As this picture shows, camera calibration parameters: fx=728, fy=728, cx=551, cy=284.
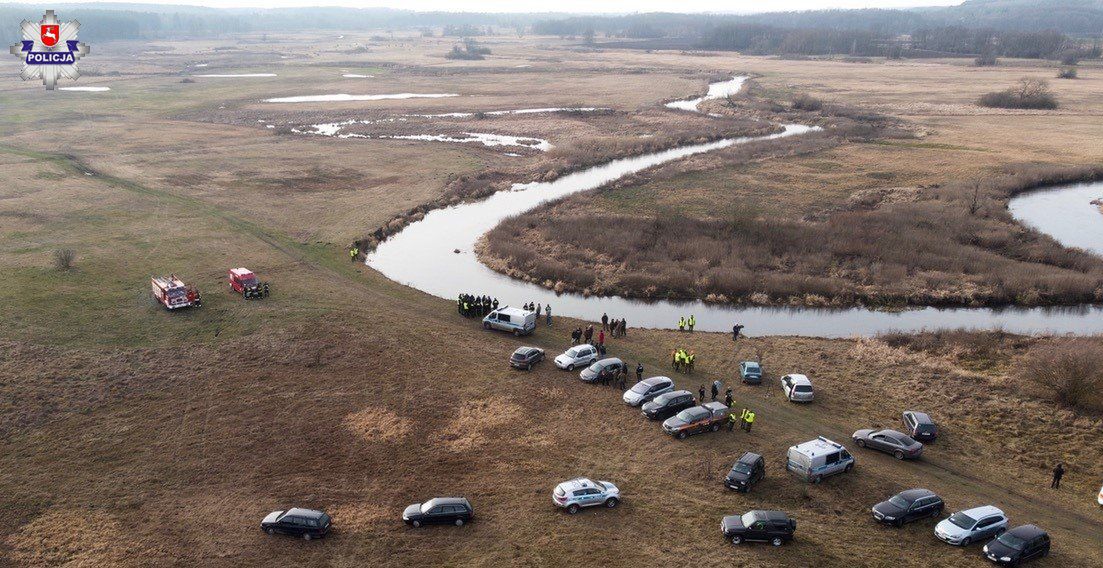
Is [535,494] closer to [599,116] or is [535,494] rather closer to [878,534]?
[878,534]

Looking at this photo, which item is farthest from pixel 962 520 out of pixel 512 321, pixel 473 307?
pixel 473 307

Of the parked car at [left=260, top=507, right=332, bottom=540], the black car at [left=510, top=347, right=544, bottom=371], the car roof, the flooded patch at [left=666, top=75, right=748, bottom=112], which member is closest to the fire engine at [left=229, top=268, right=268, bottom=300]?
the black car at [left=510, top=347, right=544, bottom=371]

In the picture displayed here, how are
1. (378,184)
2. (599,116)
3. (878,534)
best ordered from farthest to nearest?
(599,116) → (378,184) → (878,534)

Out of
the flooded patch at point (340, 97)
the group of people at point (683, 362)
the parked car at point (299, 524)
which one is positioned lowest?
the parked car at point (299, 524)

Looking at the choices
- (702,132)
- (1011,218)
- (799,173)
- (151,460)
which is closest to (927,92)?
(702,132)

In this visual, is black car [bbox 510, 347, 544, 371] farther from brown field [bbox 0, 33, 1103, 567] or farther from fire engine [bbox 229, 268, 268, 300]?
fire engine [bbox 229, 268, 268, 300]

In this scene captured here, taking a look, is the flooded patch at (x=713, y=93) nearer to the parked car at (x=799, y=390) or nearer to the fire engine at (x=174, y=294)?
the parked car at (x=799, y=390)

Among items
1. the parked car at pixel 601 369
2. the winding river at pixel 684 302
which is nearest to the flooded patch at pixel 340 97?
the winding river at pixel 684 302

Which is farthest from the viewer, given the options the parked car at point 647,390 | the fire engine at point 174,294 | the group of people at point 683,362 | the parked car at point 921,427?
the fire engine at point 174,294
